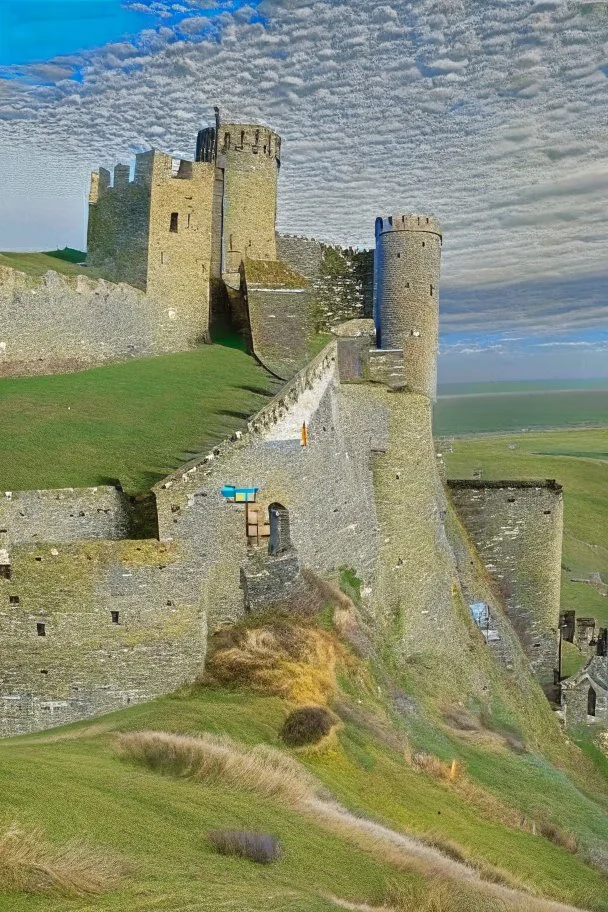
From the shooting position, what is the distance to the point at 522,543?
1390 inches

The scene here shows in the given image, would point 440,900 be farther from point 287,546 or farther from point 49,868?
point 287,546

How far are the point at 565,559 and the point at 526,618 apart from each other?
82.1 ft

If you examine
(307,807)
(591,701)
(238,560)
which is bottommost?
(591,701)

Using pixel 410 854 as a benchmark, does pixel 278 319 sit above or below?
above

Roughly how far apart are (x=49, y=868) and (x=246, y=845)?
2439 mm

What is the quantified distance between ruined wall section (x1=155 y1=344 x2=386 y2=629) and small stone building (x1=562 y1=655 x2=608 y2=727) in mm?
11376

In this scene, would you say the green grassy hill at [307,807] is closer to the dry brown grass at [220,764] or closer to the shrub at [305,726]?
the dry brown grass at [220,764]

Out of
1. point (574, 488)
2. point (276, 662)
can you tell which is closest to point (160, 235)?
point (276, 662)

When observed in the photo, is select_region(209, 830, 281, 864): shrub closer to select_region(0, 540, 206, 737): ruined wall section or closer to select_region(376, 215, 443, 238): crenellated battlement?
select_region(0, 540, 206, 737): ruined wall section

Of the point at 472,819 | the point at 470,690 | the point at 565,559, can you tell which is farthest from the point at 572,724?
the point at 565,559

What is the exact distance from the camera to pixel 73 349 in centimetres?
3073

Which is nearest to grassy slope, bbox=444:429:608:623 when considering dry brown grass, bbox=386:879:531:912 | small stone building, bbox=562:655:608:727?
small stone building, bbox=562:655:608:727

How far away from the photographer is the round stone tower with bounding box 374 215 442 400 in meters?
34.0

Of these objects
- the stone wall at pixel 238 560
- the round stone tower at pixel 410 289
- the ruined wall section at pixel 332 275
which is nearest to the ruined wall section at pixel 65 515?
the stone wall at pixel 238 560
